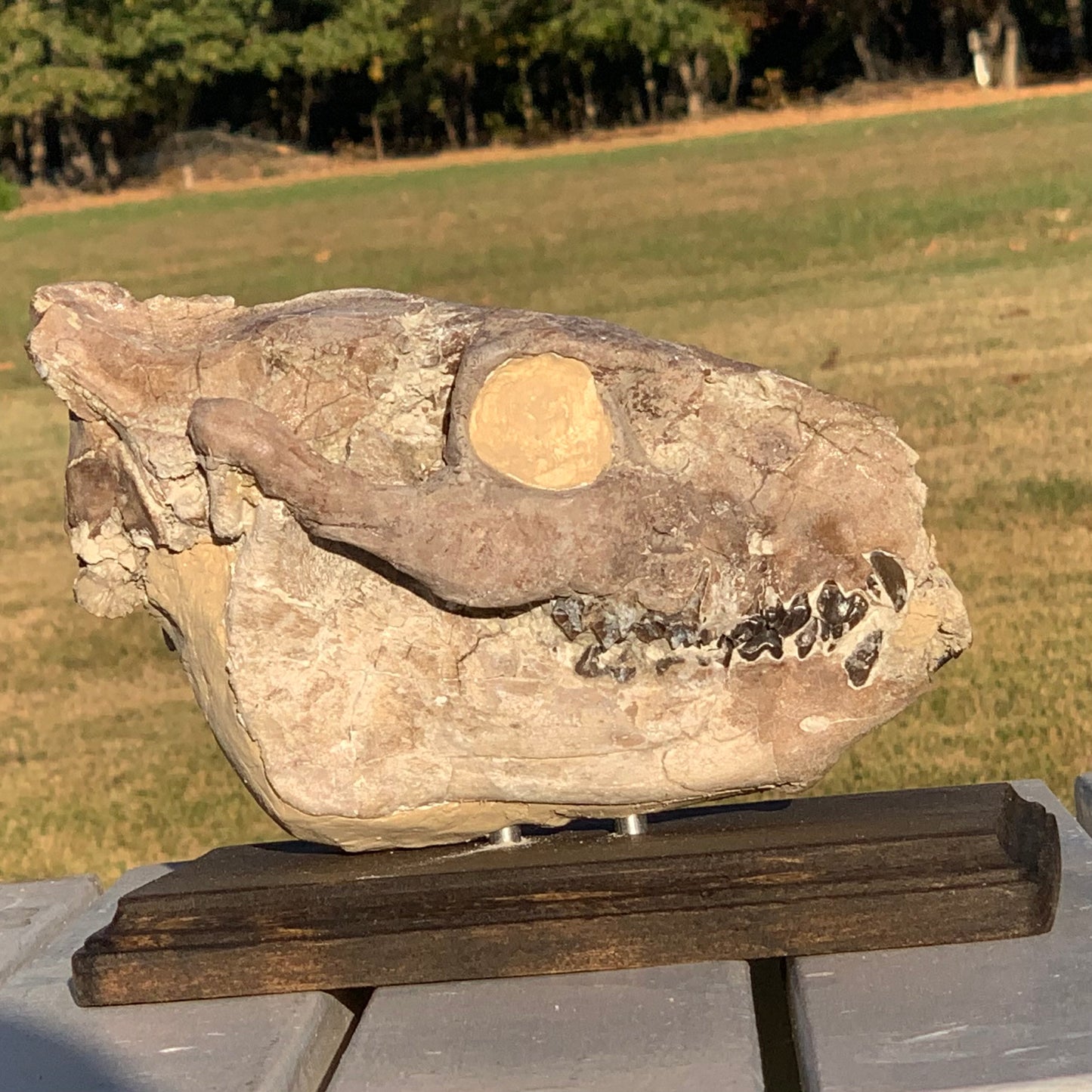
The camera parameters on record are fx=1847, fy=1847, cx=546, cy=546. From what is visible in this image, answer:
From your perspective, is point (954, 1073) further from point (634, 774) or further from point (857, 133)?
point (857, 133)

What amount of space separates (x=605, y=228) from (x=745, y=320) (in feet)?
16.4

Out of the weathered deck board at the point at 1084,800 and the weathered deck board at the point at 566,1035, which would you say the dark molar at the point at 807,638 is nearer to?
the weathered deck board at the point at 566,1035

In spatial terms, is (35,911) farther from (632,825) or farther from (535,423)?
(535,423)

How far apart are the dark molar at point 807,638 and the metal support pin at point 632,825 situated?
0.44 meters

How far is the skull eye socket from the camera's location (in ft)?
9.29

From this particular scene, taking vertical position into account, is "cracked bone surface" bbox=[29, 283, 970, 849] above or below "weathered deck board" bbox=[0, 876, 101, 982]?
above

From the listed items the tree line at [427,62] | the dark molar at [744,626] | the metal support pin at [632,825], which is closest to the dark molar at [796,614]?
the dark molar at [744,626]

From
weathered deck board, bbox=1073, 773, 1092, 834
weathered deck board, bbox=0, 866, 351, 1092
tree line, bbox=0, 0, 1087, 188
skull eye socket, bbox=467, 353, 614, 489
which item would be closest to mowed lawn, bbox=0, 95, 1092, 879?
weathered deck board, bbox=1073, 773, 1092, 834

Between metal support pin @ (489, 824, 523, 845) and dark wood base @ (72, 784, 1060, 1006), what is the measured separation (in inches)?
3.9

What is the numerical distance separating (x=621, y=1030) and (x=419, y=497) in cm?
85

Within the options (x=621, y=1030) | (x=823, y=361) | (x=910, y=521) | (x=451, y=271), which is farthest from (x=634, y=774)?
(x=451, y=271)

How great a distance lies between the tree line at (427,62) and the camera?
31.8 m

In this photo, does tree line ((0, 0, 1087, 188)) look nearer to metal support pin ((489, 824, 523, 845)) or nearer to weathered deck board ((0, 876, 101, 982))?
weathered deck board ((0, 876, 101, 982))

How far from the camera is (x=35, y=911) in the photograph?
375 cm
